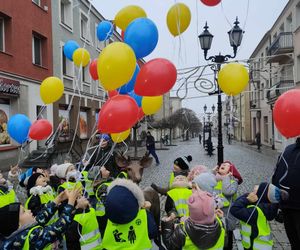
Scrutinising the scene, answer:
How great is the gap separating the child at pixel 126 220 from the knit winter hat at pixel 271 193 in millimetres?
1074

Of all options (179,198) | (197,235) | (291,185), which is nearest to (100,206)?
(179,198)

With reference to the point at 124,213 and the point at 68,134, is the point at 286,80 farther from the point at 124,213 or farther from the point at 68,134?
the point at 124,213

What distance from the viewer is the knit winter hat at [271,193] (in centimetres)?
296

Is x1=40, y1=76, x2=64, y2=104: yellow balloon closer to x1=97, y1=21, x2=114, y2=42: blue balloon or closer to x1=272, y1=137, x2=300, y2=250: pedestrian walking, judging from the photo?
x1=97, y1=21, x2=114, y2=42: blue balloon

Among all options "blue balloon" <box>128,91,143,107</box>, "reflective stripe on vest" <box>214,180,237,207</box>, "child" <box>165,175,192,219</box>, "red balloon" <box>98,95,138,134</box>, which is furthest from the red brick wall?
"reflective stripe on vest" <box>214,180,237,207</box>

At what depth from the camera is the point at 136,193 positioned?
8.87ft

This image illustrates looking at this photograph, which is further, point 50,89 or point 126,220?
point 50,89

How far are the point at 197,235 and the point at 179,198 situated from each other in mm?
923

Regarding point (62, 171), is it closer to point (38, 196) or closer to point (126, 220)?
point (38, 196)

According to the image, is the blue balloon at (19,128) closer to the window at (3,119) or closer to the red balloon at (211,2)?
the red balloon at (211,2)

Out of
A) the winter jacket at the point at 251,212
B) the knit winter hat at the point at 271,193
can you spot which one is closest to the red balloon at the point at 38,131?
the winter jacket at the point at 251,212

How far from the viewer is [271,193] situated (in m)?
2.96

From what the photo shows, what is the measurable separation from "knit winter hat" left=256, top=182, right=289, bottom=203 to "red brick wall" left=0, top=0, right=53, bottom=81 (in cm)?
1173

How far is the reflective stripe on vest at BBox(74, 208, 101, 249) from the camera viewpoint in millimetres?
3072
